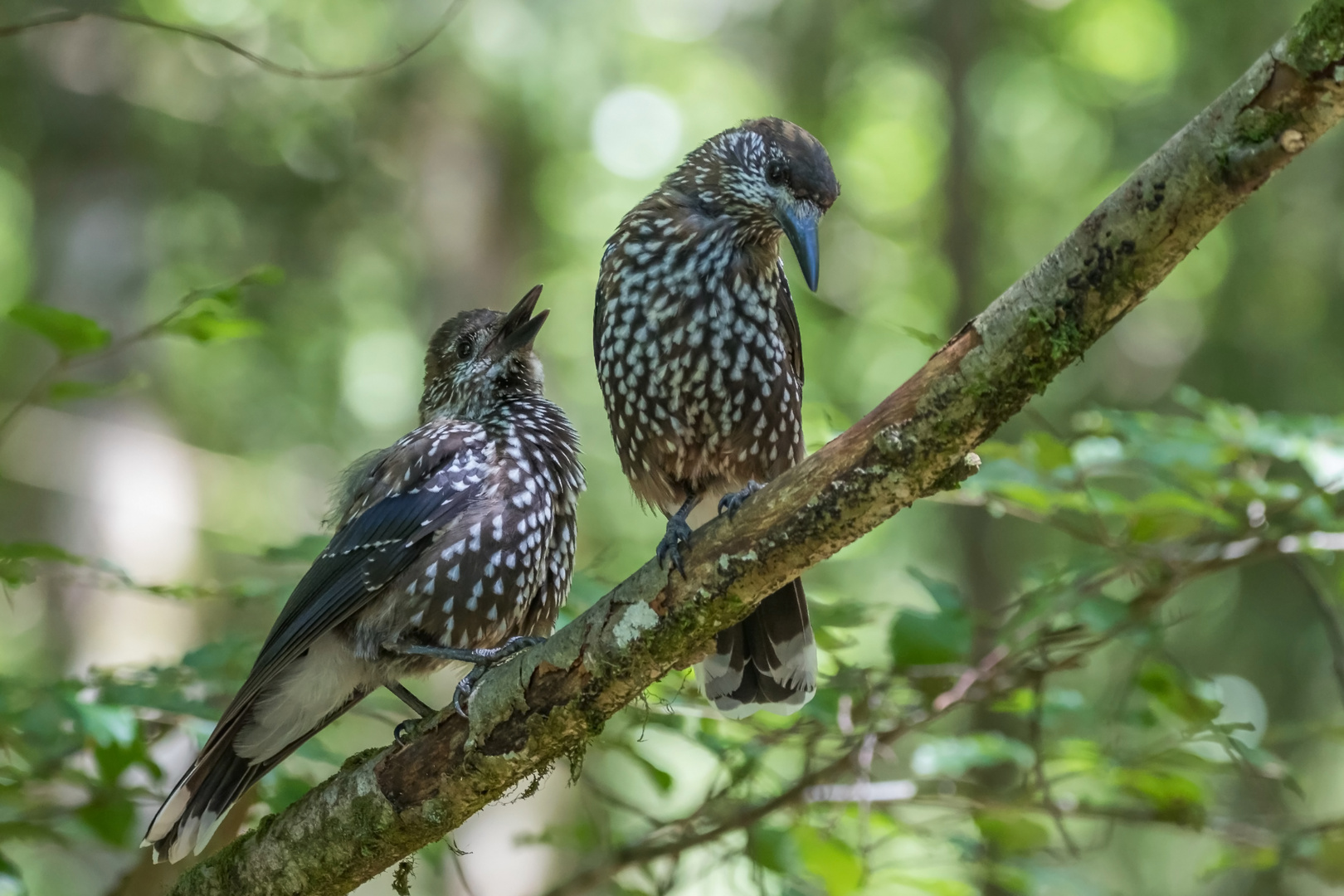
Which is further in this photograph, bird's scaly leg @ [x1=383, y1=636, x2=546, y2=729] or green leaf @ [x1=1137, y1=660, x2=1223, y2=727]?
green leaf @ [x1=1137, y1=660, x2=1223, y2=727]

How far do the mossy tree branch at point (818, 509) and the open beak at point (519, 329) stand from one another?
1.56 meters

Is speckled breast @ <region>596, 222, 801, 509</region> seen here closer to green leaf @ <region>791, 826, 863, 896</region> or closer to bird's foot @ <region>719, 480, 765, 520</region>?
bird's foot @ <region>719, 480, 765, 520</region>

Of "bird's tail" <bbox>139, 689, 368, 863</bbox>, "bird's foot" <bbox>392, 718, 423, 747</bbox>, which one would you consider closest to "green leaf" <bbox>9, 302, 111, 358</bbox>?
"bird's tail" <bbox>139, 689, 368, 863</bbox>

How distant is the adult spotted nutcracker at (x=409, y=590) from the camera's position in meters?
3.24

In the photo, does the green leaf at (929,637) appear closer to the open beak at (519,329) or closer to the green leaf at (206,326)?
the open beak at (519,329)

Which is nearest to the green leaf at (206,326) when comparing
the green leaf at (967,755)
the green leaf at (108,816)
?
the green leaf at (108,816)

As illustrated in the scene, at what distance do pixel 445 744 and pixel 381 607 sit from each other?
80 centimetres

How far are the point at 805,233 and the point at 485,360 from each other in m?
1.23

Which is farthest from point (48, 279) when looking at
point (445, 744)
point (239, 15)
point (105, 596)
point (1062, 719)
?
point (1062, 719)

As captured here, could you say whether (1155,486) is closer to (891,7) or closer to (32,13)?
(891,7)

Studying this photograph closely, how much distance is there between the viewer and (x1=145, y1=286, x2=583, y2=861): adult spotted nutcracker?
3236mm

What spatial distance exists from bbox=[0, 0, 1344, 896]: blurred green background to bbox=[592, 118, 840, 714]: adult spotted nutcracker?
125cm

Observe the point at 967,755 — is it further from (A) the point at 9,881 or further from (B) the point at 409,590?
(A) the point at 9,881

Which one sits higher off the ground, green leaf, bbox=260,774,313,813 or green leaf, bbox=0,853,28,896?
green leaf, bbox=260,774,313,813
